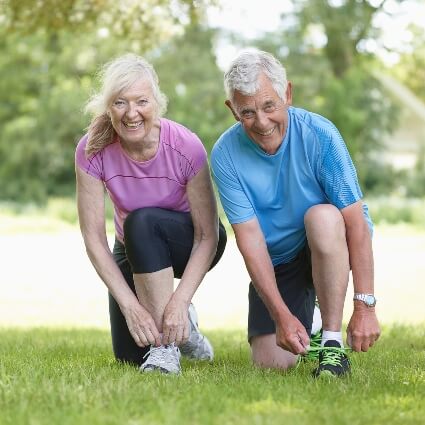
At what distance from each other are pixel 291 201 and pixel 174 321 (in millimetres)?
778

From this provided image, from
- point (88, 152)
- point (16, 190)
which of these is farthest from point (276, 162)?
point (16, 190)

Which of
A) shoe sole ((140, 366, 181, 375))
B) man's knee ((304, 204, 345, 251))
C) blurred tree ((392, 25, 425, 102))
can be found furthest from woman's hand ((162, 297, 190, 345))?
blurred tree ((392, 25, 425, 102))

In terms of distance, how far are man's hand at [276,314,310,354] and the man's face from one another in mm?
815

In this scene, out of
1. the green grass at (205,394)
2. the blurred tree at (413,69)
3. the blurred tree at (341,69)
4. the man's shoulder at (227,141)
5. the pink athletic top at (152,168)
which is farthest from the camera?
the blurred tree at (413,69)

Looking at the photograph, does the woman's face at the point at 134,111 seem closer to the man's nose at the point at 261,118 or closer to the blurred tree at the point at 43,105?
the man's nose at the point at 261,118

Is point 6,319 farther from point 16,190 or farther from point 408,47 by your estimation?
point 408,47

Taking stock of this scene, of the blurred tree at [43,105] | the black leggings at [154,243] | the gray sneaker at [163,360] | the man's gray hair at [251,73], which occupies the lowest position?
the gray sneaker at [163,360]

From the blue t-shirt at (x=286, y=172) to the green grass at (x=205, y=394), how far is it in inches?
29.5

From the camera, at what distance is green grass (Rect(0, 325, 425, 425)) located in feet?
9.77

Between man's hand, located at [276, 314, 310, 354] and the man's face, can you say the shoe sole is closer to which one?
man's hand, located at [276, 314, 310, 354]

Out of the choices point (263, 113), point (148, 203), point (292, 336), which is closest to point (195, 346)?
point (148, 203)

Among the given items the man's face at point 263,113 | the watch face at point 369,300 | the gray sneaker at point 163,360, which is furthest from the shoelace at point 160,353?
the man's face at point 263,113

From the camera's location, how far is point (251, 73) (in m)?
3.93

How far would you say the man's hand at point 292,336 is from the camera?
154 inches
